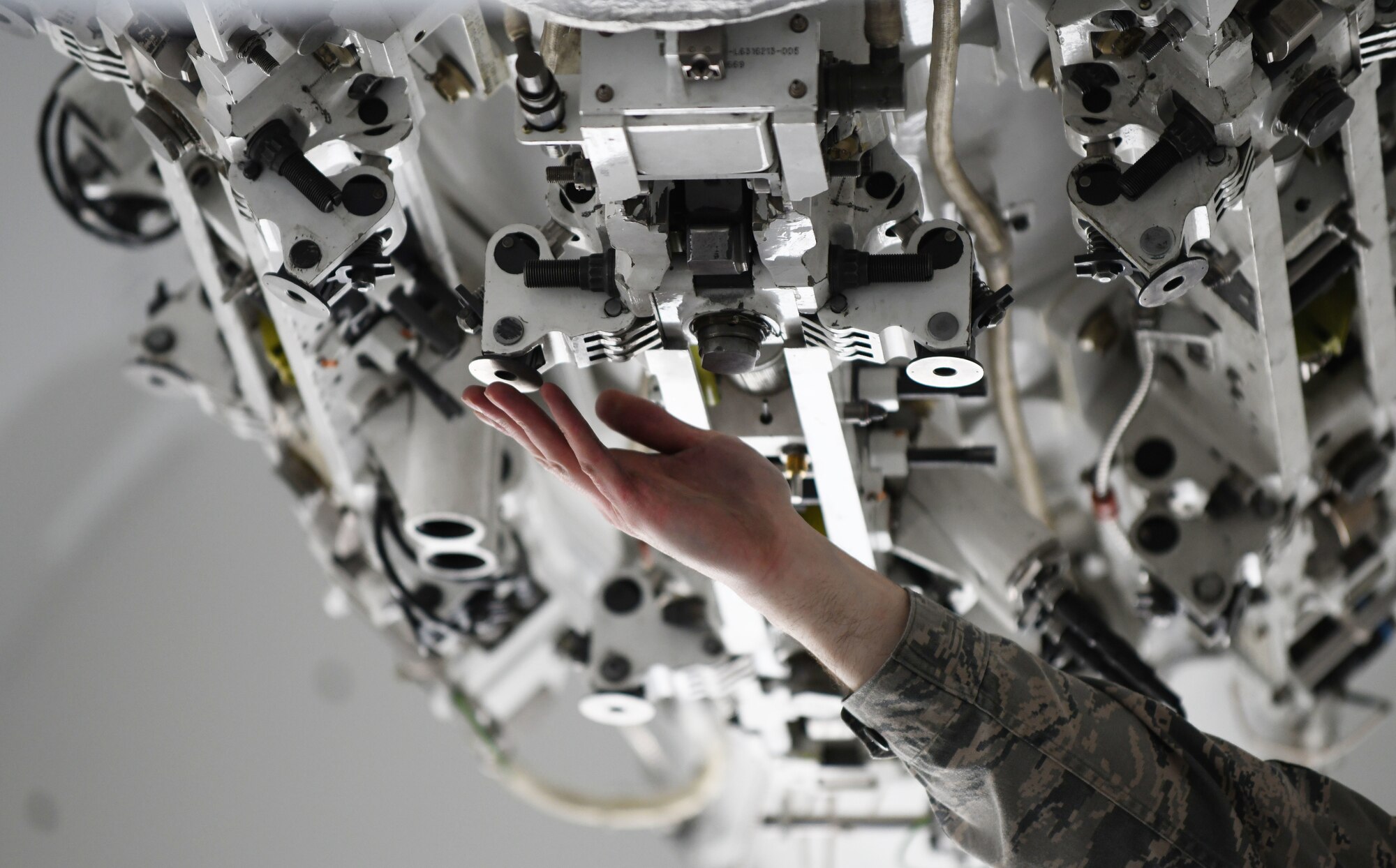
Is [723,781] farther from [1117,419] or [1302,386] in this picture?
[1302,386]

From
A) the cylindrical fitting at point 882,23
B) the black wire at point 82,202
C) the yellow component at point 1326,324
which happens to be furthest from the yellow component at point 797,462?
the black wire at point 82,202

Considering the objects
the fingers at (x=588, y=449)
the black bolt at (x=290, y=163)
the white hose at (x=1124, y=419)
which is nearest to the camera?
the fingers at (x=588, y=449)

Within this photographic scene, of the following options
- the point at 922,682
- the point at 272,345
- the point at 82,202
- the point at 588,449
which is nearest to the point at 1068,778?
the point at 922,682

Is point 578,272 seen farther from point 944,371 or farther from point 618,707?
point 618,707

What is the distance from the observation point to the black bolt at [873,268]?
1.80m

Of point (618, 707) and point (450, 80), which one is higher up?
point (450, 80)

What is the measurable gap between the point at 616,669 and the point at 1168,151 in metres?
1.21

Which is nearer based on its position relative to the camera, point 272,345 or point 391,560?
point 272,345

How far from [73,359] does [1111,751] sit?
3075mm

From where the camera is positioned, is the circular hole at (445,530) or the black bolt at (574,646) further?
the black bolt at (574,646)

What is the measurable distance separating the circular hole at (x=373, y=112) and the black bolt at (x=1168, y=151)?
2.75ft

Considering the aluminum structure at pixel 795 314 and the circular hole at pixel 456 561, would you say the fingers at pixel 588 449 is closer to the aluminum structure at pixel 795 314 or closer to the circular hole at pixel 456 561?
the aluminum structure at pixel 795 314

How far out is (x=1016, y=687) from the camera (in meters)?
1.86

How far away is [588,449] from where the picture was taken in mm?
1597
